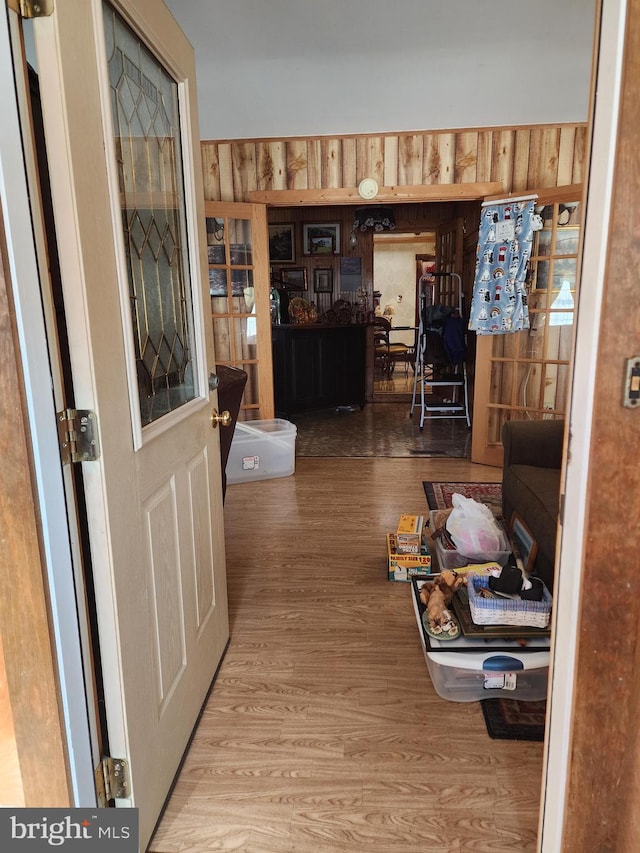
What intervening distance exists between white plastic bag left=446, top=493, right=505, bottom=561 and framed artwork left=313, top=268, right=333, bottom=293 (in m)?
5.43

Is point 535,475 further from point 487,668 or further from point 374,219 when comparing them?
point 374,219

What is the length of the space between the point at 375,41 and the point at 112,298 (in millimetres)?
3643

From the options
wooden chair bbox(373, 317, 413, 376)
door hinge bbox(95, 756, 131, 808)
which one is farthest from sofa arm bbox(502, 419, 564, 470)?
wooden chair bbox(373, 317, 413, 376)

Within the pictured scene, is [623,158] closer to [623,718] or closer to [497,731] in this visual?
[623,718]

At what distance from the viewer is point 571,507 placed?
94 centimetres

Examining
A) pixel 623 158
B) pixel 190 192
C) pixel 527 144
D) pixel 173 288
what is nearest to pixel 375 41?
pixel 527 144

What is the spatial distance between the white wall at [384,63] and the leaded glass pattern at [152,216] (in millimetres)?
2420

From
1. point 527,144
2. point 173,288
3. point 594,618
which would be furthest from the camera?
point 527,144

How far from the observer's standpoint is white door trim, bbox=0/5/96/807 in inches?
34.7

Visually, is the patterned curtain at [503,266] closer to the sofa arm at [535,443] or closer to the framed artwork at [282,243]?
the sofa arm at [535,443]

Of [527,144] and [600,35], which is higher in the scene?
[527,144]

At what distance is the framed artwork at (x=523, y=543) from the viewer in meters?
2.16

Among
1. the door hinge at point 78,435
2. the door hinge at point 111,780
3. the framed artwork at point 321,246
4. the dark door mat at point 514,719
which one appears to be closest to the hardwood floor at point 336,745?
the dark door mat at point 514,719

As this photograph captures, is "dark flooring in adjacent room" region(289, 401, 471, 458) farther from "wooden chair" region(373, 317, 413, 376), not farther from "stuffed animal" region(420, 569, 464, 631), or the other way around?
"stuffed animal" region(420, 569, 464, 631)
